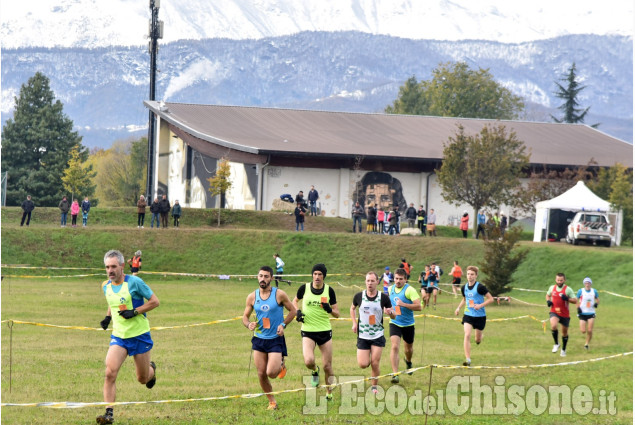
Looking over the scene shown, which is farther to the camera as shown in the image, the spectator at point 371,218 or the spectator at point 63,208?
the spectator at point 371,218

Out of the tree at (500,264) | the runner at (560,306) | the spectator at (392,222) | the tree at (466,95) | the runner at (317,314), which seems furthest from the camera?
the tree at (466,95)

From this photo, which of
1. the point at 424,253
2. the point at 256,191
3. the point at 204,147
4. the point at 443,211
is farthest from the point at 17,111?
the point at 424,253

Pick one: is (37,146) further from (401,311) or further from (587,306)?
(401,311)

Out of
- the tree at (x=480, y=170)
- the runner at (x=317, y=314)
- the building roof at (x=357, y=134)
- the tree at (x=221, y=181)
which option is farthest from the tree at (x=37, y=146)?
the runner at (x=317, y=314)

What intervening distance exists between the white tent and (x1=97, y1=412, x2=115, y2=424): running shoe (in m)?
41.2

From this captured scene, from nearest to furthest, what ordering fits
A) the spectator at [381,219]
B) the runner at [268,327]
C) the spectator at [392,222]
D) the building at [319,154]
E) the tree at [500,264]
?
1. the runner at [268,327]
2. the tree at [500,264]
3. the spectator at [392,222]
4. the spectator at [381,219]
5. the building at [319,154]

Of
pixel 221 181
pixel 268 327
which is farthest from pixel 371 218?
pixel 268 327

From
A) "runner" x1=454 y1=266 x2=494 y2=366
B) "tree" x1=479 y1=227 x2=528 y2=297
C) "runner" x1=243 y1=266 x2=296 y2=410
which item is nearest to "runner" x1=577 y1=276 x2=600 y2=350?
"runner" x1=454 y1=266 x2=494 y2=366

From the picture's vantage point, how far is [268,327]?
13828 mm

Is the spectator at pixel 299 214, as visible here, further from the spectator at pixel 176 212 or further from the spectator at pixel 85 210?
the spectator at pixel 85 210

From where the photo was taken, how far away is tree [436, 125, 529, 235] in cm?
5331

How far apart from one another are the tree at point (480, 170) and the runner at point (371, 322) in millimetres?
37996

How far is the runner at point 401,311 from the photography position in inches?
676

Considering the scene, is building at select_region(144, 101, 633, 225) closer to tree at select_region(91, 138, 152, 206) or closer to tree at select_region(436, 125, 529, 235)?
tree at select_region(436, 125, 529, 235)
